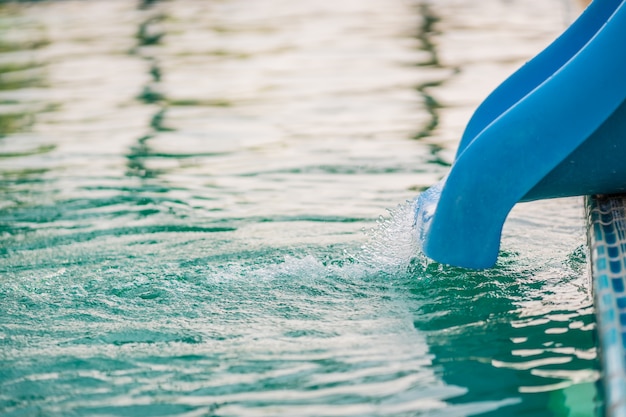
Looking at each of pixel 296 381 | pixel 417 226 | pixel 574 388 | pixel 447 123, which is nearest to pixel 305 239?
pixel 417 226

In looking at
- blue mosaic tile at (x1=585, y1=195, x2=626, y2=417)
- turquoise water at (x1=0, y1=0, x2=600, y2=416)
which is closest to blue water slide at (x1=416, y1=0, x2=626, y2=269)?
blue mosaic tile at (x1=585, y1=195, x2=626, y2=417)

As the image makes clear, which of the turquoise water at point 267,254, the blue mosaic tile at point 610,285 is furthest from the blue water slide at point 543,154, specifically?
the turquoise water at point 267,254

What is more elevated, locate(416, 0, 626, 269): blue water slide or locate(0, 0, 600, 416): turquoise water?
locate(416, 0, 626, 269): blue water slide

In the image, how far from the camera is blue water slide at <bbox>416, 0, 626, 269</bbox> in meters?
3.12

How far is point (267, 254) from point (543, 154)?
1198 mm

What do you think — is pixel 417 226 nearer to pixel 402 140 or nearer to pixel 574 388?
pixel 574 388

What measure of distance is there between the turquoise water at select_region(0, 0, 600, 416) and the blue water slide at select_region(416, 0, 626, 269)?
0.77ft

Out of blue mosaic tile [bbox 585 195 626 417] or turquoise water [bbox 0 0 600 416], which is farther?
turquoise water [bbox 0 0 600 416]

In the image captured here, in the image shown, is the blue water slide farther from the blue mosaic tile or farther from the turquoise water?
the turquoise water

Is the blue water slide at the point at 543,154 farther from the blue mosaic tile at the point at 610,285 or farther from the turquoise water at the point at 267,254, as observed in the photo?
the turquoise water at the point at 267,254

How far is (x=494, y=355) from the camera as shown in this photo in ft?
9.74

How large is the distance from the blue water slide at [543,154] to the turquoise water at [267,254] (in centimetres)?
23

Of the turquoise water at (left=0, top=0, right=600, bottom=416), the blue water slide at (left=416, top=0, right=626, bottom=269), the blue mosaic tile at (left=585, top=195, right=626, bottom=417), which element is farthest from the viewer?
the blue water slide at (left=416, top=0, right=626, bottom=269)

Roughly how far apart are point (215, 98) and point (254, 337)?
159 inches
